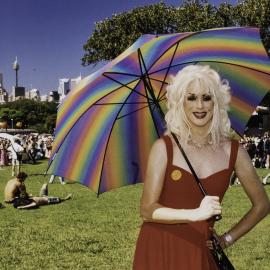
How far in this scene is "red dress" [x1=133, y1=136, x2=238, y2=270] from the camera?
108 inches

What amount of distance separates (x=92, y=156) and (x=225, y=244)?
1.97m

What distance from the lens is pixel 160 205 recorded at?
2678 mm

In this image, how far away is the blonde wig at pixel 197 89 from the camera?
2795 millimetres

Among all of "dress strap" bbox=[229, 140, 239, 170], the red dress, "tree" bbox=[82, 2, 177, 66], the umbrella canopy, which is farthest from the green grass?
"tree" bbox=[82, 2, 177, 66]

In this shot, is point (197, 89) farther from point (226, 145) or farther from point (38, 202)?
point (38, 202)

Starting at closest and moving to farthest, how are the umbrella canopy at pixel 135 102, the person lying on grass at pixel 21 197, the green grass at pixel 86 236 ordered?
the umbrella canopy at pixel 135 102 < the green grass at pixel 86 236 < the person lying on grass at pixel 21 197

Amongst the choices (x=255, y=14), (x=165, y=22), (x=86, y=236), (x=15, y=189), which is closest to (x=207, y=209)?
(x=86, y=236)

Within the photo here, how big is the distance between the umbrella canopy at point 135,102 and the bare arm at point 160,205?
5.45 feet

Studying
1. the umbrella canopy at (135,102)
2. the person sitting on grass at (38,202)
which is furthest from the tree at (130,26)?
the umbrella canopy at (135,102)

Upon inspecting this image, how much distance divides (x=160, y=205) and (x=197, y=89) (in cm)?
64

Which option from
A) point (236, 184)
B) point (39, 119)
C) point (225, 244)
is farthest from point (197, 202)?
point (39, 119)

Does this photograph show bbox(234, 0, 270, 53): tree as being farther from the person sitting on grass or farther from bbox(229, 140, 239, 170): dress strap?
bbox(229, 140, 239, 170): dress strap

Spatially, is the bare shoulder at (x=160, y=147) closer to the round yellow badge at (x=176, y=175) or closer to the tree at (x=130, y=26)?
the round yellow badge at (x=176, y=175)

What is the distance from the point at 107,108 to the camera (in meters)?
4.52
